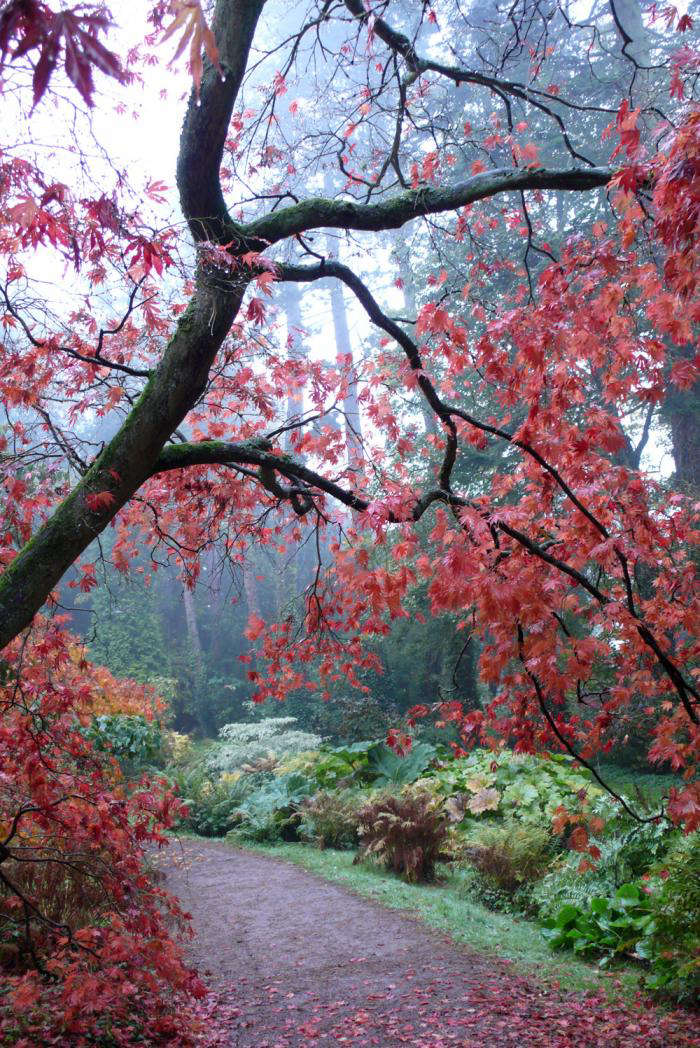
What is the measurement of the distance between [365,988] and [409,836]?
2605mm

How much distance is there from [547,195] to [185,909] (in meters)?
14.3

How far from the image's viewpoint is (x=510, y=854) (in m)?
6.83

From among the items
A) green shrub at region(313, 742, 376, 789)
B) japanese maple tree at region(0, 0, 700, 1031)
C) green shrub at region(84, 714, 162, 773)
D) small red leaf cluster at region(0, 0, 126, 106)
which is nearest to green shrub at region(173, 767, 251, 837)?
green shrub at region(313, 742, 376, 789)

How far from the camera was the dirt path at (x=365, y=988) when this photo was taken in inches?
166

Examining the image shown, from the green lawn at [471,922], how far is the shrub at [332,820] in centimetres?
43

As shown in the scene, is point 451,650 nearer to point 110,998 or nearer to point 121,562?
point 121,562

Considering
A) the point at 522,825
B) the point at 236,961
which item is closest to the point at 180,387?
the point at 236,961

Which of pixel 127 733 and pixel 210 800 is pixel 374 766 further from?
pixel 127 733

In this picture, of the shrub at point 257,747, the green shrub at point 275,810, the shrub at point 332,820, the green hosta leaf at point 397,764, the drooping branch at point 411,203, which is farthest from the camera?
the shrub at point 257,747

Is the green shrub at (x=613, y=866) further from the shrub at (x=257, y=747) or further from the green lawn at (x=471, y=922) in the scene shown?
the shrub at (x=257, y=747)

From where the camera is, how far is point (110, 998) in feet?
12.1

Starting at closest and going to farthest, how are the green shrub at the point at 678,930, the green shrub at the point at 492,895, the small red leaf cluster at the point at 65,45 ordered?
the small red leaf cluster at the point at 65,45, the green shrub at the point at 678,930, the green shrub at the point at 492,895

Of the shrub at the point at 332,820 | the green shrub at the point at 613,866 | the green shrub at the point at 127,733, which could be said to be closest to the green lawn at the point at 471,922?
the green shrub at the point at 613,866

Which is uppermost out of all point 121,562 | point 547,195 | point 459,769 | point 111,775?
point 547,195
